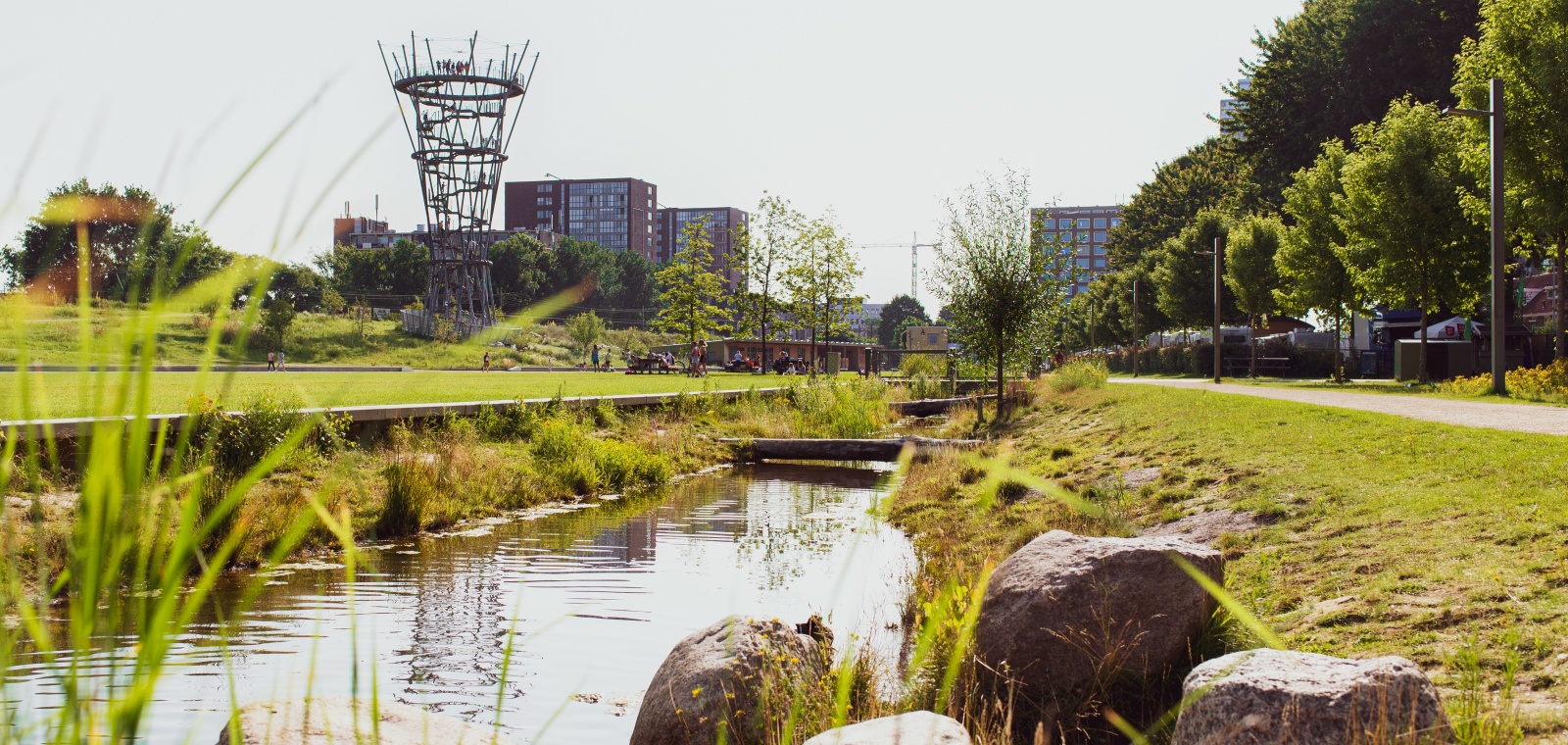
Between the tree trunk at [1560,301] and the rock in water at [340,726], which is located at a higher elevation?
the tree trunk at [1560,301]

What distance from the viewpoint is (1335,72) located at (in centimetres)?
4275

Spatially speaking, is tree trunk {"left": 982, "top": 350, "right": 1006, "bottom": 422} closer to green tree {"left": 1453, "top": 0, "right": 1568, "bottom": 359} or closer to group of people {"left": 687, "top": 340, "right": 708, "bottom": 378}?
green tree {"left": 1453, "top": 0, "right": 1568, "bottom": 359}

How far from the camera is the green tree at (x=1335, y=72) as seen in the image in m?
38.7

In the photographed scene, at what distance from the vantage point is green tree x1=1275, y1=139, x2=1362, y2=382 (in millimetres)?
35125

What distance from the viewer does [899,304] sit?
626ft

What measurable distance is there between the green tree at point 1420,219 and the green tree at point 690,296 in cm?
3352

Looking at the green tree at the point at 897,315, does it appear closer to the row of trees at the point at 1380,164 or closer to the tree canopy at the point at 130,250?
the row of trees at the point at 1380,164

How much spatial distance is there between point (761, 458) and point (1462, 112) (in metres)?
15.3

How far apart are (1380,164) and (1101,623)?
27371 mm

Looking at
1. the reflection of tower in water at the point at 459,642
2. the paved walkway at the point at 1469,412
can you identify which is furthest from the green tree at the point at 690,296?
the reflection of tower in water at the point at 459,642

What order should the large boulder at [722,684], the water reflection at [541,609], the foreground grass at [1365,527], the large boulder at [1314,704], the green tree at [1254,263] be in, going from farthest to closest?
the green tree at [1254,263] < the water reflection at [541,609] < the large boulder at [722,684] < the foreground grass at [1365,527] < the large boulder at [1314,704]

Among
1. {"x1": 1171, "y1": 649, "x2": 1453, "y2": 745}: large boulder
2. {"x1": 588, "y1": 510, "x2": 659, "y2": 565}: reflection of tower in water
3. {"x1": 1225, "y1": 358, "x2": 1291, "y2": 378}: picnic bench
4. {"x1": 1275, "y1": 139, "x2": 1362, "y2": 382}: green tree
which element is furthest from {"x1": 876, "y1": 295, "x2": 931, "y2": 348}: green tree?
{"x1": 1171, "y1": 649, "x2": 1453, "y2": 745}: large boulder

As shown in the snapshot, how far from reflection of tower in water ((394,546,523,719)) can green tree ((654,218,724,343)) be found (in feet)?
153

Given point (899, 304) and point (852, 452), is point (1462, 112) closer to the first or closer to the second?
point (852, 452)
